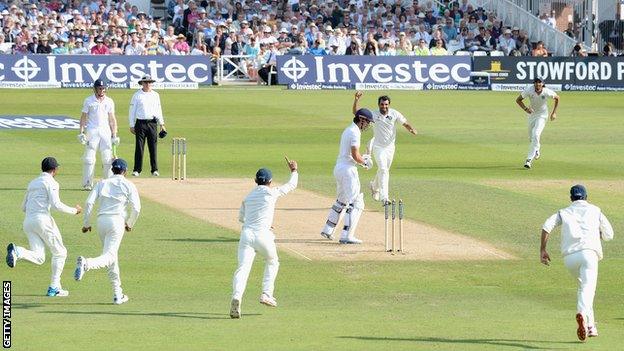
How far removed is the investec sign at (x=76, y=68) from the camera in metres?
47.4

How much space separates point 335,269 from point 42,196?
467 centimetres

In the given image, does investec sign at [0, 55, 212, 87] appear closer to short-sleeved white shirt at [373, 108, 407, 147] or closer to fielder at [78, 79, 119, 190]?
fielder at [78, 79, 119, 190]

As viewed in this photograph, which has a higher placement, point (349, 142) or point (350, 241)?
point (349, 142)

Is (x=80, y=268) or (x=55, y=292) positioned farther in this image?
(x=55, y=292)

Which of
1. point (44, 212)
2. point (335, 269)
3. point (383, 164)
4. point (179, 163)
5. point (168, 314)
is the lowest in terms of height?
point (335, 269)

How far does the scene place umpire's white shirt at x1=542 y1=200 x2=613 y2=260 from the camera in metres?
15.2

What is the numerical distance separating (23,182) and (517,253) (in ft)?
37.3

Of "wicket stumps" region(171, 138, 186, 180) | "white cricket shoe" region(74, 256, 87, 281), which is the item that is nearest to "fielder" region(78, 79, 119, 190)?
"wicket stumps" region(171, 138, 186, 180)

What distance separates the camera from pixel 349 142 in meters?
21.5

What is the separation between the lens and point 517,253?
2153 cm

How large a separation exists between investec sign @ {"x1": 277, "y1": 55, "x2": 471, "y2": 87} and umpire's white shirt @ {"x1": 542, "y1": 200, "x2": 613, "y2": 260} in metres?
35.0

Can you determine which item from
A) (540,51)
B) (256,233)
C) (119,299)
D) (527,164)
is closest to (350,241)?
(119,299)

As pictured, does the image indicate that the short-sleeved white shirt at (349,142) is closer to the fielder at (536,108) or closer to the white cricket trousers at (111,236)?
the white cricket trousers at (111,236)

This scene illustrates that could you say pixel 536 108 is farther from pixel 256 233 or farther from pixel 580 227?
pixel 580 227
